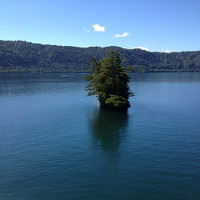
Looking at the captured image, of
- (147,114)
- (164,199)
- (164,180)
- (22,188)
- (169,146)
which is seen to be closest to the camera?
(164,199)

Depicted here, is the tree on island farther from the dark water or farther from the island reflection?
the dark water

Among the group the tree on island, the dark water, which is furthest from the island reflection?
the tree on island

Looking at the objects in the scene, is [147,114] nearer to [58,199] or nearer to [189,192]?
[189,192]

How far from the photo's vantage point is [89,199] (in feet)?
85.1

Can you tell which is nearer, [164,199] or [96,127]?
[164,199]

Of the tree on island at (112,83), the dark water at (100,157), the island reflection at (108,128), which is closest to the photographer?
the dark water at (100,157)

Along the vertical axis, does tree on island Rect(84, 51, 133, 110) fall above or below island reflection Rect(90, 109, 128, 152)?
above

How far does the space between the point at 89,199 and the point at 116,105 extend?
4696 centimetres

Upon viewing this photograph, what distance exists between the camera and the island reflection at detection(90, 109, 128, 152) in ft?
147

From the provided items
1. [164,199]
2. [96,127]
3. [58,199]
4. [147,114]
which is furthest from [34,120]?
[164,199]

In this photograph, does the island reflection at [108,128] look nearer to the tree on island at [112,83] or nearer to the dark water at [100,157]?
the dark water at [100,157]

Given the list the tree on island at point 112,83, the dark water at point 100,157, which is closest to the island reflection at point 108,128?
the dark water at point 100,157

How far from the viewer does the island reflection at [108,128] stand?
44759 millimetres

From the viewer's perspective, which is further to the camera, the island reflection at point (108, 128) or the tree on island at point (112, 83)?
the tree on island at point (112, 83)
